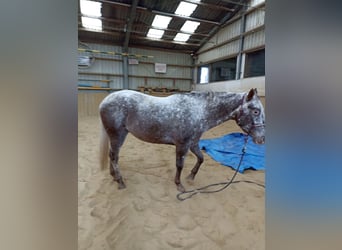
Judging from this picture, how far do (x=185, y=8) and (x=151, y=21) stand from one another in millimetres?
1305

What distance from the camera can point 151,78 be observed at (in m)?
8.12

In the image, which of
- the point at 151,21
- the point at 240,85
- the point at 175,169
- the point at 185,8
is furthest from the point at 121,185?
the point at 151,21

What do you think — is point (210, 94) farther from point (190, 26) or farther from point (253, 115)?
point (190, 26)

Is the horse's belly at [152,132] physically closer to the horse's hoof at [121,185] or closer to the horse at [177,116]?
the horse at [177,116]

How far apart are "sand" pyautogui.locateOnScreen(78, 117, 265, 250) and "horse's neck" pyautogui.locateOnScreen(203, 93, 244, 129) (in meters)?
0.68

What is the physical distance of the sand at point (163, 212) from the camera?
41.7 inches

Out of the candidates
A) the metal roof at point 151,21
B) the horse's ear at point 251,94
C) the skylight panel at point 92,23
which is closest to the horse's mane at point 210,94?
the horse's ear at point 251,94

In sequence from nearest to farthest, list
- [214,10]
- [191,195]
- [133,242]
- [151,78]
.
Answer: [133,242], [191,195], [214,10], [151,78]

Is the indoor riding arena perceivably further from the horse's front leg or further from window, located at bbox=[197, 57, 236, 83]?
window, located at bbox=[197, 57, 236, 83]

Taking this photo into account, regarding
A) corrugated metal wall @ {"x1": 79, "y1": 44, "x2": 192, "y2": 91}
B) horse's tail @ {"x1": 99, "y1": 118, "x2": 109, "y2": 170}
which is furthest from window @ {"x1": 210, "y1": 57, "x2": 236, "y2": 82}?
horse's tail @ {"x1": 99, "y1": 118, "x2": 109, "y2": 170}
